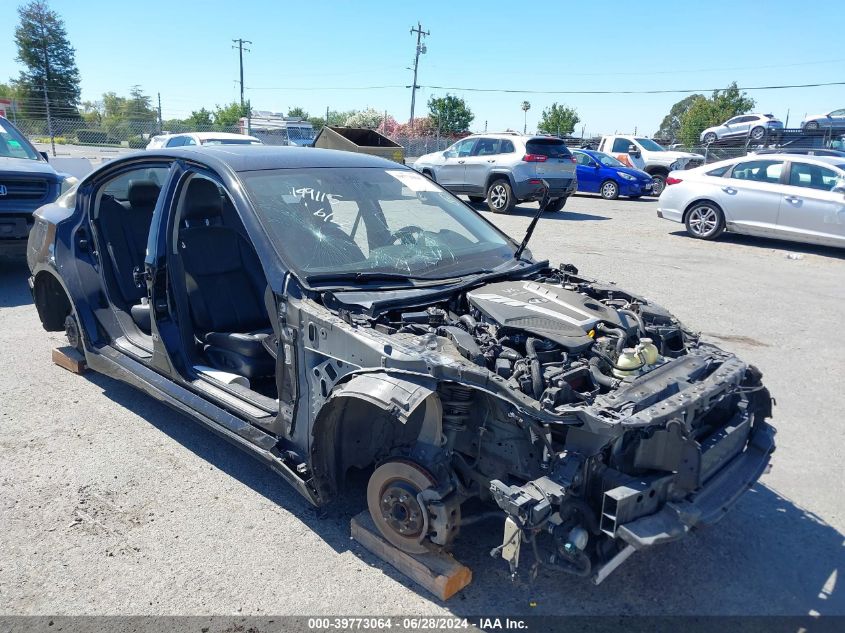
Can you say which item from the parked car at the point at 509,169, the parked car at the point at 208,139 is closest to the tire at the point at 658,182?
the parked car at the point at 509,169

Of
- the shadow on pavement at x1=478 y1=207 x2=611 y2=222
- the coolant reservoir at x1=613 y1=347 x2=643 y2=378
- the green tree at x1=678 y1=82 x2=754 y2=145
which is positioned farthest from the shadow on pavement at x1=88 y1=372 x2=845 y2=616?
the green tree at x1=678 y1=82 x2=754 y2=145

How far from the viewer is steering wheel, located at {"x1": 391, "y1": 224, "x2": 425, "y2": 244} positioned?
3701 mm

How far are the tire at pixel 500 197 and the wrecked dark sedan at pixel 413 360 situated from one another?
1068cm

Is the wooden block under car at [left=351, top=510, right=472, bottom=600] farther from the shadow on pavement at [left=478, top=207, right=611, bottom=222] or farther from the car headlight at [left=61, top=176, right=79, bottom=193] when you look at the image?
the shadow on pavement at [left=478, top=207, right=611, bottom=222]

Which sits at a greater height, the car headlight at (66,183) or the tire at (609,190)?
the car headlight at (66,183)

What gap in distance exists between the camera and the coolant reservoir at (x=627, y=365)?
2.78 m

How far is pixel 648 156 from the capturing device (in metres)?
21.2

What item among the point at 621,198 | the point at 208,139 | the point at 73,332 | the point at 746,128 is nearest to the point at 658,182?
the point at 621,198

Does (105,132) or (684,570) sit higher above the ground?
(105,132)

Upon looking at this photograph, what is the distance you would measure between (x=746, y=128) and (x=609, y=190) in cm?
1382

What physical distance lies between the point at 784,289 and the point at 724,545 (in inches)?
259

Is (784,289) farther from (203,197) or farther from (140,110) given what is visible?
(140,110)

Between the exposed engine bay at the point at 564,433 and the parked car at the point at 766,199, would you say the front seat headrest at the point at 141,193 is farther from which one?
the parked car at the point at 766,199

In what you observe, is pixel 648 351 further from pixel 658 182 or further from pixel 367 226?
pixel 658 182
